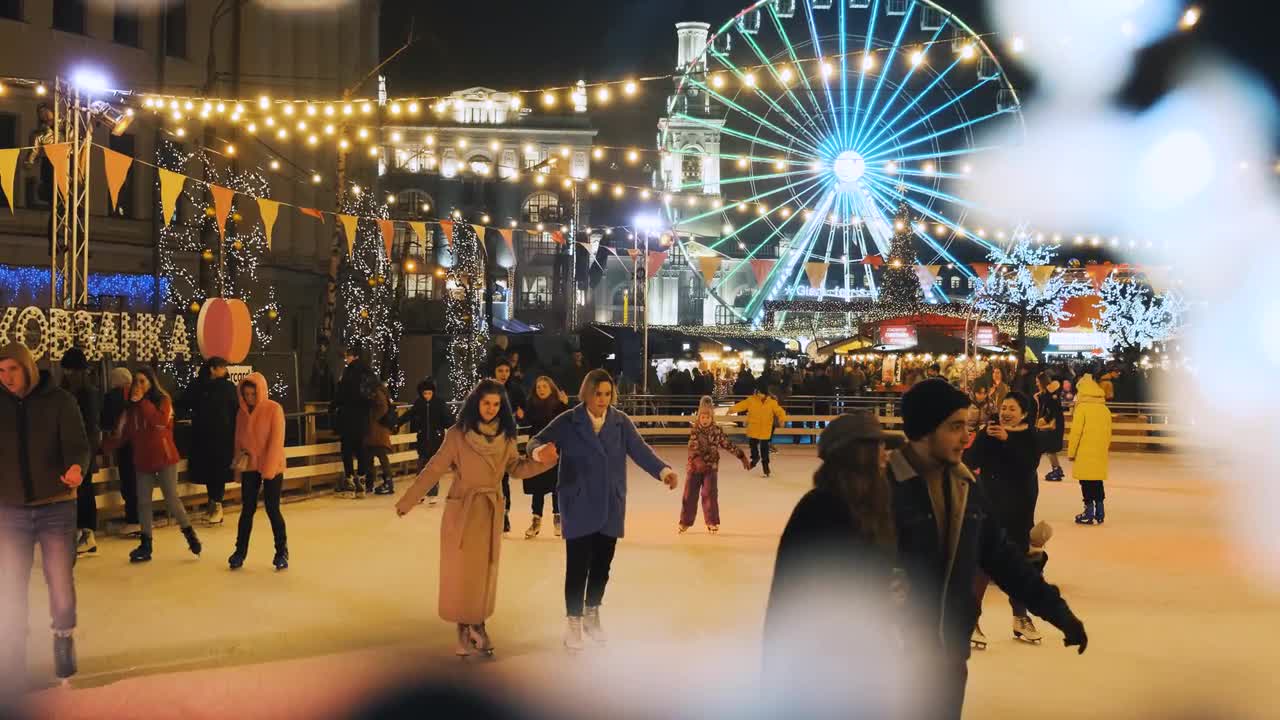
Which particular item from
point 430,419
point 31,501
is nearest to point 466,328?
point 430,419

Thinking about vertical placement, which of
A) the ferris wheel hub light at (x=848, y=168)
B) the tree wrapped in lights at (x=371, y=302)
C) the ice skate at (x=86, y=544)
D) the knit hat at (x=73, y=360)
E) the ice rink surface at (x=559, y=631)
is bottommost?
the ice rink surface at (x=559, y=631)

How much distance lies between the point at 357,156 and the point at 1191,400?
22772mm

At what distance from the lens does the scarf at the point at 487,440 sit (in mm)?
6941

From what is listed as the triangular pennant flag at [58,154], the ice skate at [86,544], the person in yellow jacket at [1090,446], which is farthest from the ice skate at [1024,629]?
the triangular pennant flag at [58,154]

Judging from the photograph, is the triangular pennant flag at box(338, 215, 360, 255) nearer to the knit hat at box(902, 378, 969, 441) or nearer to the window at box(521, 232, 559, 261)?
the knit hat at box(902, 378, 969, 441)

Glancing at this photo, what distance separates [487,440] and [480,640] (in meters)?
1.04

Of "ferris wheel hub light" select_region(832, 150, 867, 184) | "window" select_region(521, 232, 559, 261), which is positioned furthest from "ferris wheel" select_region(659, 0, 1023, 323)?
"window" select_region(521, 232, 559, 261)

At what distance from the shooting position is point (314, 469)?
15672mm

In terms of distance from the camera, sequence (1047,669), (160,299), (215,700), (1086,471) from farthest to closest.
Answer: (160,299), (1086,471), (1047,669), (215,700)

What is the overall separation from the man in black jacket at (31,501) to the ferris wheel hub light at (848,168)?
31.4 m

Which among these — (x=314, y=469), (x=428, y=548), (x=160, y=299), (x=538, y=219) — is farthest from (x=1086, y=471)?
(x=538, y=219)

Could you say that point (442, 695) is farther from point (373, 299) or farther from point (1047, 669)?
point (373, 299)

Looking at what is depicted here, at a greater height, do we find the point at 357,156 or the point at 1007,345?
the point at 357,156

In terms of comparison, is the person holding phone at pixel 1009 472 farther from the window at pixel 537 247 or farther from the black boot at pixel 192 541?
the window at pixel 537 247
